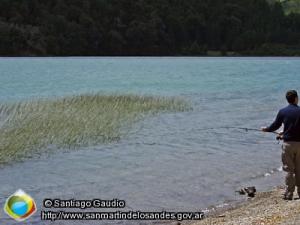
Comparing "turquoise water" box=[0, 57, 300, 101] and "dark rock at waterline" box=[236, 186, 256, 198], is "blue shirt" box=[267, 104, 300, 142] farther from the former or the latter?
"turquoise water" box=[0, 57, 300, 101]

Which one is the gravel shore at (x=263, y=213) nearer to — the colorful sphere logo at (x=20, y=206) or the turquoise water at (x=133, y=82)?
the colorful sphere logo at (x=20, y=206)

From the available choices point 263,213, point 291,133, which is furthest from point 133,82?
point 263,213

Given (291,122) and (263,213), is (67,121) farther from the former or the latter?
(263,213)

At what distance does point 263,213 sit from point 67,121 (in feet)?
56.7

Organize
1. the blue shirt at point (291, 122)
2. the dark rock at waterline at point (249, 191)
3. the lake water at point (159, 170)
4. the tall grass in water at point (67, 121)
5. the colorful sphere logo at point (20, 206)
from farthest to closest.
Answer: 1. the tall grass in water at point (67, 121)
2. the lake water at point (159, 170)
3. the dark rock at waterline at point (249, 191)
4. the colorful sphere logo at point (20, 206)
5. the blue shirt at point (291, 122)

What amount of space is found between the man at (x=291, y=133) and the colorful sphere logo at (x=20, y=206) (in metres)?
6.45

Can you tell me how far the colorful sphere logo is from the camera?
43.9ft

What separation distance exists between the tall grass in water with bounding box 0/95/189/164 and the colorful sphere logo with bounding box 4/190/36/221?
409 centimetres

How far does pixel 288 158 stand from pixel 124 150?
11158mm

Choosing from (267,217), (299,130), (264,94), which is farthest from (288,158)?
(264,94)

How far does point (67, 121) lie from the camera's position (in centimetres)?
2728

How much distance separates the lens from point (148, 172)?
1867 cm

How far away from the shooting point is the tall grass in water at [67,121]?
22.1m

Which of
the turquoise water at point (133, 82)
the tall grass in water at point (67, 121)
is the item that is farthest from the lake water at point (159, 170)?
the turquoise water at point (133, 82)
